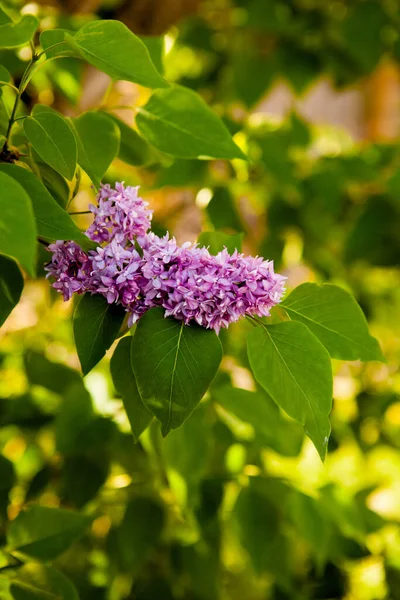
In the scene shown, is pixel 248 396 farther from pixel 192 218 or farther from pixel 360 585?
pixel 192 218

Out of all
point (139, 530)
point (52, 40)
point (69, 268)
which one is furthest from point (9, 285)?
point (139, 530)

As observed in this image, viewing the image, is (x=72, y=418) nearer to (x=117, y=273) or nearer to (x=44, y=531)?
(x=44, y=531)

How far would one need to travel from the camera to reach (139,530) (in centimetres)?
66

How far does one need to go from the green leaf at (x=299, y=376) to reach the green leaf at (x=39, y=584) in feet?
0.85

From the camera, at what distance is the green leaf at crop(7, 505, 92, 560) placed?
0.51m

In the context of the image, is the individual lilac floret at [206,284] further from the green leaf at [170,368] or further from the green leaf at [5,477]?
the green leaf at [5,477]

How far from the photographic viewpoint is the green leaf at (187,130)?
432 mm

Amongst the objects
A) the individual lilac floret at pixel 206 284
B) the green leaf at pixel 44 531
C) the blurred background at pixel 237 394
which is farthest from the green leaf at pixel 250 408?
the individual lilac floret at pixel 206 284

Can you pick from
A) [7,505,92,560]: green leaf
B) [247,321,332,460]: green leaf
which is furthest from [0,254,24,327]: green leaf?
[7,505,92,560]: green leaf

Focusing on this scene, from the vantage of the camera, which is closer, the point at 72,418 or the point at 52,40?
the point at 52,40

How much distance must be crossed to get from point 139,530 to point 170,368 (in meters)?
0.39

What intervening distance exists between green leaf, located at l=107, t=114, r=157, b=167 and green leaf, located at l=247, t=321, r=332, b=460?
0.78 ft

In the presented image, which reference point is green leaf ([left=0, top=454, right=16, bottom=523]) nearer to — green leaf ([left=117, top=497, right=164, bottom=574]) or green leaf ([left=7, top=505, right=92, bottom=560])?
green leaf ([left=7, top=505, right=92, bottom=560])

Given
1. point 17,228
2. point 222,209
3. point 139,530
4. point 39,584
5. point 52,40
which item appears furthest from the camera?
point 222,209
